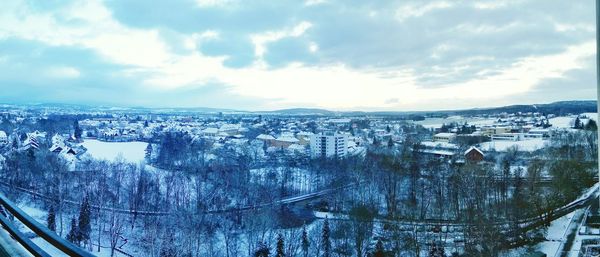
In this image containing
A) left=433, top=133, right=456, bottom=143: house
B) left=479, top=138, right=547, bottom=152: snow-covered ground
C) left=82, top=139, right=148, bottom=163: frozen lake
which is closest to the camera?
left=479, top=138, right=547, bottom=152: snow-covered ground

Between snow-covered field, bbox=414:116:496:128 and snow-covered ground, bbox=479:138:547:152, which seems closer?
snow-covered ground, bbox=479:138:547:152

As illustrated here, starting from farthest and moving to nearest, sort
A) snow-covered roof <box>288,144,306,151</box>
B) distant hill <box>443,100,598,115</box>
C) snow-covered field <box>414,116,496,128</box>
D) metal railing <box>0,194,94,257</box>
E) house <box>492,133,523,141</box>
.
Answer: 1. snow-covered roof <box>288,144,306,151</box>
2. snow-covered field <box>414,116,496,128</box>
3. house <box>492,133,523,141</box>
4. distant hill <box>443,100,598,115</box>
5. metal railing <box>0,194,94,257</box>

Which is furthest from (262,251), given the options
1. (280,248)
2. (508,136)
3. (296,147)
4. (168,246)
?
(296,147)

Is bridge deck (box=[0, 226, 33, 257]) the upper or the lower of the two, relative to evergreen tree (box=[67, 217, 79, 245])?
upper

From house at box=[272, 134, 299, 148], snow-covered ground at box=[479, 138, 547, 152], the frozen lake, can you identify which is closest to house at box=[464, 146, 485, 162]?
snow-covered ground at box=[479, 138, 547, 152]

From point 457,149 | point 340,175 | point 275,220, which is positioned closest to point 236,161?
point 340,175

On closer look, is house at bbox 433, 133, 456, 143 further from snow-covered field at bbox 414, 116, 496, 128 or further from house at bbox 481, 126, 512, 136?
snow-covered field at bbox 414, 116, 496, 128

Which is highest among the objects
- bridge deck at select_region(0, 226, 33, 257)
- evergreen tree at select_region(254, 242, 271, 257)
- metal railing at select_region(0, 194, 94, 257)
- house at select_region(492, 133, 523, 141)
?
metal railing at select_region(0, 194, 94, 257)

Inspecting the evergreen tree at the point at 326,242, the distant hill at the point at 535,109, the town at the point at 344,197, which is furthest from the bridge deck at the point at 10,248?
the distant hill at the point at 535,109
